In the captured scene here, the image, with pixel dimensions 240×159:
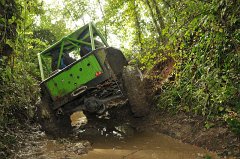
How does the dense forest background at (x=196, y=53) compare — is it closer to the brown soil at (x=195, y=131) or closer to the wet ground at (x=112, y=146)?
the brown soil at (x=195, y=131)

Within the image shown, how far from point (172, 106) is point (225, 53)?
161cm

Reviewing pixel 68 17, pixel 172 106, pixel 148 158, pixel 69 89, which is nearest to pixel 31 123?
pixel 69 89

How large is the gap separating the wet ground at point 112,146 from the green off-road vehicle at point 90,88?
456mm

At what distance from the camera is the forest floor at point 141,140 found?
11.8 feet

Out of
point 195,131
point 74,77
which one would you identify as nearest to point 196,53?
point 195,131

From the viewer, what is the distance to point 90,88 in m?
5.06

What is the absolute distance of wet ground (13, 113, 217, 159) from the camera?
3.73 metres

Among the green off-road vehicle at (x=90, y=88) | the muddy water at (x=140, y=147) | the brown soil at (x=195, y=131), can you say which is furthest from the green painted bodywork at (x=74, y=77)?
the brown soil at (x=195, y=131)

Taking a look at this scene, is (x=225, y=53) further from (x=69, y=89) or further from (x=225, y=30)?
(x=69, y=89)

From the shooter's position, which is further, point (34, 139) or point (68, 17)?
point (68, 17)

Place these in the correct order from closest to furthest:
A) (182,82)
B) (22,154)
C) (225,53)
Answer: (225,53) < (22,154) < (182,82)

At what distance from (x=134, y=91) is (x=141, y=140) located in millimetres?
879

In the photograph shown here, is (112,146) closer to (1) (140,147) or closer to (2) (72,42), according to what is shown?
(1) (140,147)

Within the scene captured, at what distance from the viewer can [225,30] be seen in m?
3.40
